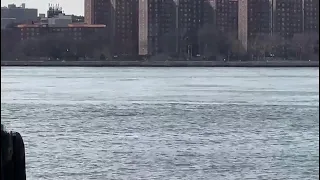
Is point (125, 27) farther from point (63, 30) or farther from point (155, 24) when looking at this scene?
point (63, 30)

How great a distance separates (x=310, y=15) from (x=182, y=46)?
8.27 m

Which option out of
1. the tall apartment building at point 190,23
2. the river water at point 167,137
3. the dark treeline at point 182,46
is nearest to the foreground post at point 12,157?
the river water at point 167,137

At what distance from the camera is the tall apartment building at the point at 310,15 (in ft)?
188

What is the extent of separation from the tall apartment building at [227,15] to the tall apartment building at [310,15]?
4.51m

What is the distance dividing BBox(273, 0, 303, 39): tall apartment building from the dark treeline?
76cm

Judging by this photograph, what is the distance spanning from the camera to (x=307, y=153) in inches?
455

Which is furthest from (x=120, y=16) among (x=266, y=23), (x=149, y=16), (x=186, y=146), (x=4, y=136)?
(x=4, y=136)

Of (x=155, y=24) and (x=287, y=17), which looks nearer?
(x=287, y=17)

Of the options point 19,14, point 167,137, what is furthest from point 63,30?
point 167,137

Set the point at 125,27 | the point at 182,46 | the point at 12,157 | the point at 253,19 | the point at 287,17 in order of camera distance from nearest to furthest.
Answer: the point at 12,157 → the point at 182,46 → the point at 287,17 → the point at 125,27 → the point at 253,19

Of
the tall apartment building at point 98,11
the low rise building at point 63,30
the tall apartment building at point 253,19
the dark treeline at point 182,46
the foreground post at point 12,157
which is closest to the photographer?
the foreground post at point 12,157

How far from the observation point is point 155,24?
6384 cm

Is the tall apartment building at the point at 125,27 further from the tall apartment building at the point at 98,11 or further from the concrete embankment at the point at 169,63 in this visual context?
the concrete embankment at the point at 169,63

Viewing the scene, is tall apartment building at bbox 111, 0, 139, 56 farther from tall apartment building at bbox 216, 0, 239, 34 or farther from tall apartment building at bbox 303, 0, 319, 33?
tall apartment building at bbox 303, 0, 319, 33
